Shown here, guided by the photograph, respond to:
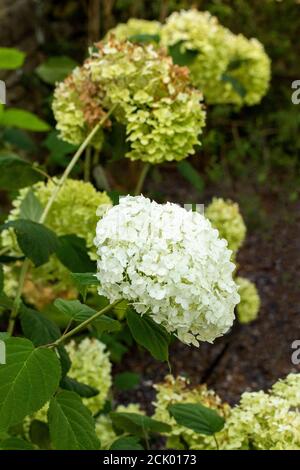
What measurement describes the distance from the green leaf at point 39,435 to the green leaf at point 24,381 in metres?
0.67

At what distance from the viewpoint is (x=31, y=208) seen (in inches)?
68.6

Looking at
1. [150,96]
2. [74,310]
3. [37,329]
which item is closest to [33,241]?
[37,329]

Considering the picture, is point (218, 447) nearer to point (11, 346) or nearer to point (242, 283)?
point (11, 346)

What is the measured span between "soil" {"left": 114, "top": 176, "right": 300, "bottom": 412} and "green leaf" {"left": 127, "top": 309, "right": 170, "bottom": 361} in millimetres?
1499

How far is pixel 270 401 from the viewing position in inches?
57.9

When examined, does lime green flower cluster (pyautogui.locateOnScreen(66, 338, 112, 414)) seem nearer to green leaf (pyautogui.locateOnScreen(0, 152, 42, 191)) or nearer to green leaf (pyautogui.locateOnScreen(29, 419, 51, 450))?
green leaf (pyautogui.locateOnScreen(29, 419, 51, 450))

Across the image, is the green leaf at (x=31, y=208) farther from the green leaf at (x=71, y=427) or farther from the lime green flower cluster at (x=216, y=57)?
the lime green flower cluster at (x=216, y=57)

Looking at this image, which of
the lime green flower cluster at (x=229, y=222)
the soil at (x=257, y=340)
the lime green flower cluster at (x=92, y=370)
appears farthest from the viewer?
the soil at (x=257, y=340)

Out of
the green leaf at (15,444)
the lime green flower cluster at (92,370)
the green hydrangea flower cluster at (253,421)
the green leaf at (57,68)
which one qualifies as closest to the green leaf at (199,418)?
the green hydrangea flower cluster at (253,421)

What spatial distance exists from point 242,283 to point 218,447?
1.41 meters

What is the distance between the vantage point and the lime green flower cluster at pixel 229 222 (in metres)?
2.44

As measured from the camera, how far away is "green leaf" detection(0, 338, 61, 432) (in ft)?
3.61

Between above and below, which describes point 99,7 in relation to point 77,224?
above

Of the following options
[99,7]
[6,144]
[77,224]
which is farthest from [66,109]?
[99,7]
